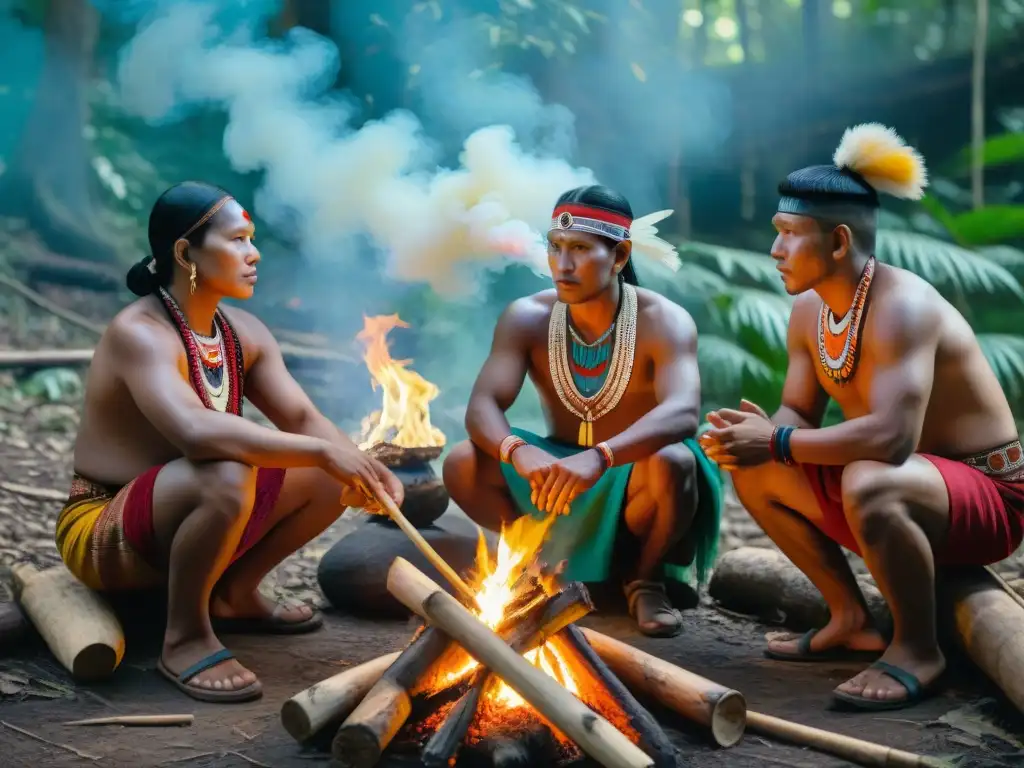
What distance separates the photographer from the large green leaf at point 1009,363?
736 cm

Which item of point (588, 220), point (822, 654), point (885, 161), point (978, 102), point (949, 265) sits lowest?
point (822, 654)

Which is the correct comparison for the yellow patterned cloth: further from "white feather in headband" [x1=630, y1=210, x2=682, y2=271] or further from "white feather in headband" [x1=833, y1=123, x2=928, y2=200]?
"white feather in headband" [x1=833, y1=123, x2=928, y2=200]

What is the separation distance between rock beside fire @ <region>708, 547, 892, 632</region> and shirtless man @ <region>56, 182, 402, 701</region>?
1709mm

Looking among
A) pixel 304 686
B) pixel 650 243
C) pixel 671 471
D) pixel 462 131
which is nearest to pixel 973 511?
pixel 671 471

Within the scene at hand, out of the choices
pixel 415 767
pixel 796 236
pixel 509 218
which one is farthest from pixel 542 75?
pixel 415 767

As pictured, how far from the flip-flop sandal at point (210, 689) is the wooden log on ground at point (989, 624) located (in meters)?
2.29

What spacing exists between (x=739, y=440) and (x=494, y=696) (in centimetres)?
124

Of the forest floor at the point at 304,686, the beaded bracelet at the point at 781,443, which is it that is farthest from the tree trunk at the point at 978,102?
the beaded bracelet at the point at 781,443

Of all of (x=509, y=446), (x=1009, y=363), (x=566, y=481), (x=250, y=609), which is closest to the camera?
(x=566, y=481)

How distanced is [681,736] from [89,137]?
7094 mm

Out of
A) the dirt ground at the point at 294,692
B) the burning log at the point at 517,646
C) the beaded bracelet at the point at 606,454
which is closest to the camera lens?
the burning log at the point at 517,646

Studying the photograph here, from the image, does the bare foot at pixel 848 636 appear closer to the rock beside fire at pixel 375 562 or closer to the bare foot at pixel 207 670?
the rock beside fire at pixel 375 562

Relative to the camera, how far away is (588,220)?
13.4ft

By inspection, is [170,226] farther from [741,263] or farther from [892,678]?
[741,263]
